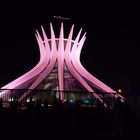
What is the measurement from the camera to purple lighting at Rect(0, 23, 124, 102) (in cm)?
3097

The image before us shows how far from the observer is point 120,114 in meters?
12.9

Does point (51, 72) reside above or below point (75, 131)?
above

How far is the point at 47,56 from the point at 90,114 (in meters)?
14.6

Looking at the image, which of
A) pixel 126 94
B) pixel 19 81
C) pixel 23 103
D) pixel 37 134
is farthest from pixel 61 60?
pixel 37 134

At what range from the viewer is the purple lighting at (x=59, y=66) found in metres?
31.0

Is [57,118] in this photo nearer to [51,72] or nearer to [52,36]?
[51,72]

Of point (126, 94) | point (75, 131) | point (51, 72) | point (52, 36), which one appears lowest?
point (75, 131)

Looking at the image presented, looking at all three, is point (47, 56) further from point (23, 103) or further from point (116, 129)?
point (116, 129)

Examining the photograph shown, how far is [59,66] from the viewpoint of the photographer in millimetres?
32469

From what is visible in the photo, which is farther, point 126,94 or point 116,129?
point 126,94

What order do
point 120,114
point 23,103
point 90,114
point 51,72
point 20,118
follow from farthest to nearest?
1. point 51,72
2. point 23,103
3. point 90,114
4. point 20,118
5. point 120,114

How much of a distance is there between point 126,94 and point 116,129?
21.4ft

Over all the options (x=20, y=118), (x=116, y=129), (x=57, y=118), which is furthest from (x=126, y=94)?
(x=116, y=129)

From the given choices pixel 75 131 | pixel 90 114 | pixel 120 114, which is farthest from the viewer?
pixel 90 114
